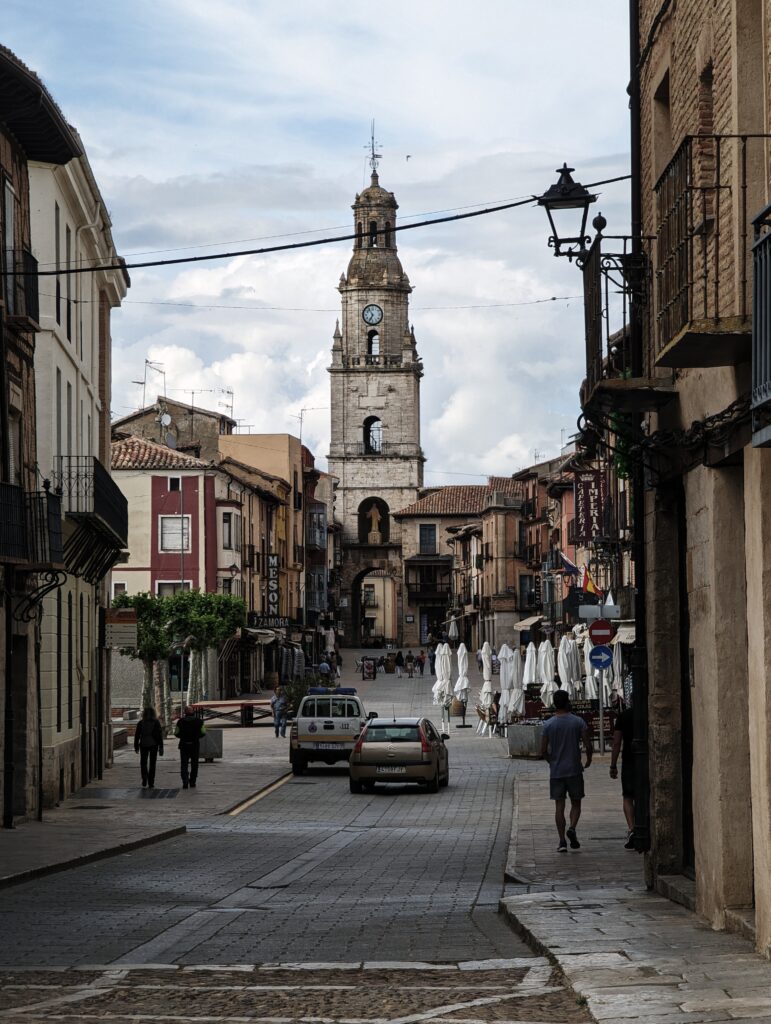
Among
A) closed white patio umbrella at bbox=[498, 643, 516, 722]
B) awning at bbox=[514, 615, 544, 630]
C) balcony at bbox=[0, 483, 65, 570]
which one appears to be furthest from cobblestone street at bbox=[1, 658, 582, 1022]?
awning at bbox=[514, 615, 544, 630]

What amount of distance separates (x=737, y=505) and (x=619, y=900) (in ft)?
13.1

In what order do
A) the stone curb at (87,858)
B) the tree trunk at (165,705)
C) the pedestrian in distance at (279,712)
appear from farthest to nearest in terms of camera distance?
the pedestrian in distance at (279,712) → the tree trunk at (165,705) → the stone curb at (87,858)

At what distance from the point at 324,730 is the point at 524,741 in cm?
527

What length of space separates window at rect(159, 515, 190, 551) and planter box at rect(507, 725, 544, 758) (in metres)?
38.3

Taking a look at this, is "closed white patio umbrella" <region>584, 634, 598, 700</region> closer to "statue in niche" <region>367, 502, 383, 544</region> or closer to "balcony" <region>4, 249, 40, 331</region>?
"balcony" <region>4, 249, 40, 331</region>

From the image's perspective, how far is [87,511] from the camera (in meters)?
29.2

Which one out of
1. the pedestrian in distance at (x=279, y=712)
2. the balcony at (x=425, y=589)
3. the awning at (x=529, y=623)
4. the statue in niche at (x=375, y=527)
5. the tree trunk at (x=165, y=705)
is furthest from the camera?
the balcony at (x=425, y=589)

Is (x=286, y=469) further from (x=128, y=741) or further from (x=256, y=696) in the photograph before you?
(x=128, y=741)

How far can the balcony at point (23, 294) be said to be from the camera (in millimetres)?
24750

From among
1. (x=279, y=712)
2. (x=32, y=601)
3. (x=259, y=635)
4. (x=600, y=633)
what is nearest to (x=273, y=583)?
(x=259, y=635)

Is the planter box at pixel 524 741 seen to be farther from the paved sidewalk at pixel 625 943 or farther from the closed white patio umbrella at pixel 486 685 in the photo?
the paved sidewalk at pixel 625 943

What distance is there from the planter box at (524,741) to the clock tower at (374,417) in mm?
99745

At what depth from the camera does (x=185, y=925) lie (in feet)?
46.3

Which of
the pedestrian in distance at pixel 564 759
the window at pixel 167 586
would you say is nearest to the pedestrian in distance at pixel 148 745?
the pedestrian in distance at pixel 564 759
